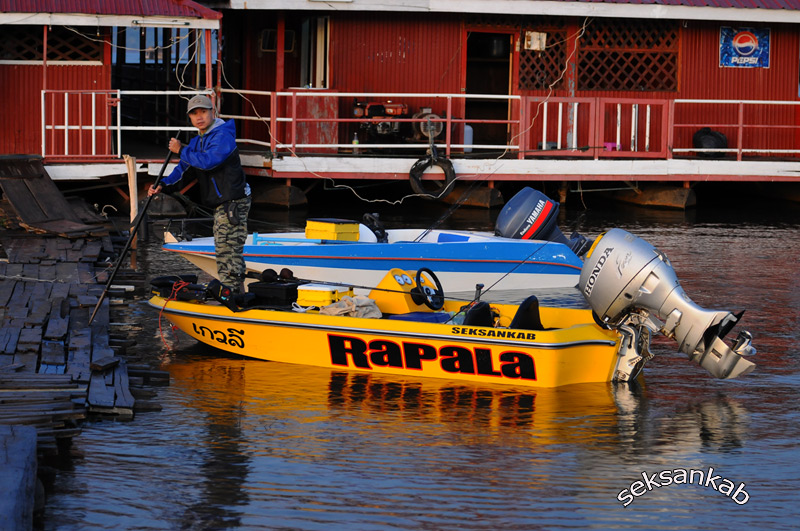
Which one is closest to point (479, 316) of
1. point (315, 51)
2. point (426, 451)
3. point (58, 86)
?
point (426, 451)

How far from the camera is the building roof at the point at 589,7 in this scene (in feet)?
66.0

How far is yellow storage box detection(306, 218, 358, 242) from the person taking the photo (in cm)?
1349

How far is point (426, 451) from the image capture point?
7.78 metres

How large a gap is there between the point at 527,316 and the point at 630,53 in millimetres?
13946

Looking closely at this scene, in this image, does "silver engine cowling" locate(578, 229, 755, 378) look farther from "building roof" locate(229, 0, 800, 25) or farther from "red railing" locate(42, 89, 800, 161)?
"building roof" locate(229, 0, 800, 25)

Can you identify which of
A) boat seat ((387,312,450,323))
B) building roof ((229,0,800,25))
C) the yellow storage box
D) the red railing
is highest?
building roof ((229,0,800,25))

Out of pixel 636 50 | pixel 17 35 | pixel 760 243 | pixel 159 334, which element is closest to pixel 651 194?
pixel 636 50

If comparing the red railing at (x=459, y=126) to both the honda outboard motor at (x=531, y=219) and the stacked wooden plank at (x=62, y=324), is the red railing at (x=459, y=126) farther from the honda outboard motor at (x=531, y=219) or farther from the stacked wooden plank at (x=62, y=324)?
the honda outboard motor at (x=531, y=219)

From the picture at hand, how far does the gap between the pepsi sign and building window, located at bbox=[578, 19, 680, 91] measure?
3.49 ft

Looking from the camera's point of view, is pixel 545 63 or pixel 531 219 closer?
pixel 531 219

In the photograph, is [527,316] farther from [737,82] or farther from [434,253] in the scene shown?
[737,82]

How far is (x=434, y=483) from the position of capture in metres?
7.14

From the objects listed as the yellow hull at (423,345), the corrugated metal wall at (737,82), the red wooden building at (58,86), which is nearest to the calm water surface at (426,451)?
the yellow hull at (423,345)

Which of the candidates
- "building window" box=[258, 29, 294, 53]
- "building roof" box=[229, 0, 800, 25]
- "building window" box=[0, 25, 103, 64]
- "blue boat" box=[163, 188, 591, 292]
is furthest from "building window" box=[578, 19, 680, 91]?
"blue boat" box=[163, 188, 591, 292]
